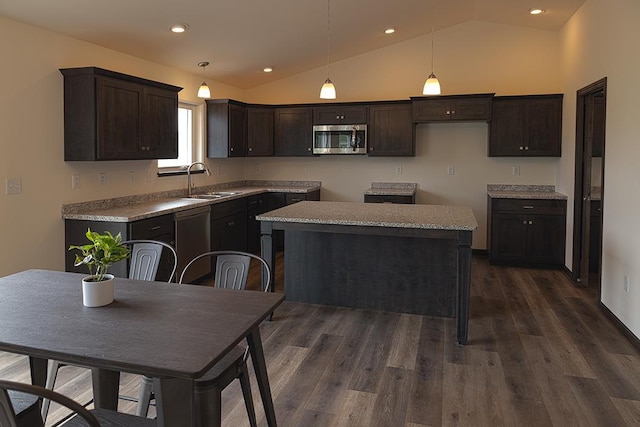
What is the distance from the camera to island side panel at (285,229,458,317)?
4219 mm

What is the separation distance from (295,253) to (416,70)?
3682mm

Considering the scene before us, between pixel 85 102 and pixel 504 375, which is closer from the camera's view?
pixel 504 375

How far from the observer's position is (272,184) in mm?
7660

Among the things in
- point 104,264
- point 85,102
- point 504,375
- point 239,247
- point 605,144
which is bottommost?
point 504,375

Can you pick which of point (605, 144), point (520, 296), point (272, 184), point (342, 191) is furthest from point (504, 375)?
point (272, 184)

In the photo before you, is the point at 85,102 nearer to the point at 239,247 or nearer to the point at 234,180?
the point at 239,247

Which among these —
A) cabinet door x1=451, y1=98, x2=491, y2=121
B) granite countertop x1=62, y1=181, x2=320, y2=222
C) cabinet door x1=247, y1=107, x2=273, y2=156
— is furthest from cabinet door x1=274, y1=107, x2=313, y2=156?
cabinet door x1=451, y1=98, x2=491, y2=121

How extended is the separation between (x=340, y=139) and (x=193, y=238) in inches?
110

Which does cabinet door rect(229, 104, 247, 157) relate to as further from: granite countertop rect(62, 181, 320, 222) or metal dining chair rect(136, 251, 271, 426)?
metal dining chair rect(136, 251, 271, 426)

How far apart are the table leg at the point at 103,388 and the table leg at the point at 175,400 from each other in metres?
0.70

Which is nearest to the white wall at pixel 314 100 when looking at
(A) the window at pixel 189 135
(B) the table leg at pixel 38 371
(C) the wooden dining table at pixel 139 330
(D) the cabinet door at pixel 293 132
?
(A) the window at pixel 189 135

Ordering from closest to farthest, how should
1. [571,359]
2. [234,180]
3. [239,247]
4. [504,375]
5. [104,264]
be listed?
[104,264], [504,375], [571,359], [239,247], [234,180]

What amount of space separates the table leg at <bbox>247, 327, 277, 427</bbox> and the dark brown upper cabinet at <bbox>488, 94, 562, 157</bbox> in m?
5.06

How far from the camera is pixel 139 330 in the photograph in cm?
175
